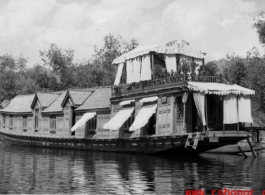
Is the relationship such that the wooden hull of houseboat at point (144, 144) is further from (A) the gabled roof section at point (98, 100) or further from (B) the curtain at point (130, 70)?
(B) the curtain at point (130, 70)

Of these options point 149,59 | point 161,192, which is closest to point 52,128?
point 149,59

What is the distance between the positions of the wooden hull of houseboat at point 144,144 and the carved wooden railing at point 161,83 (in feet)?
12.6

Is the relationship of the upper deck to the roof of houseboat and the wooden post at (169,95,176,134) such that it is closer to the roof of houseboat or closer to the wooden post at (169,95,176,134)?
the wooden post at (169,95,176,134)

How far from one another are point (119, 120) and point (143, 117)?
3.00m

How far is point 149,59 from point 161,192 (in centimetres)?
2018

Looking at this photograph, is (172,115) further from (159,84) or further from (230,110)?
(230,110)

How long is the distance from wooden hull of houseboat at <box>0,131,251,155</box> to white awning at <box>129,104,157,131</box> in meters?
1.22

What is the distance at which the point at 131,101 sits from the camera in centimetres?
3678

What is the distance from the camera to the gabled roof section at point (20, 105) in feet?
165

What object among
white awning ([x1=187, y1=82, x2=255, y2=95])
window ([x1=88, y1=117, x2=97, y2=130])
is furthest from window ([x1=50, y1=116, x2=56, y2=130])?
white awning ([x1=187, y1=82, x2=255, y2=95])

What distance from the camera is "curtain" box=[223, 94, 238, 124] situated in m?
31.4

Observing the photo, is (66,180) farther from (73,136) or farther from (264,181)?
(73,136)

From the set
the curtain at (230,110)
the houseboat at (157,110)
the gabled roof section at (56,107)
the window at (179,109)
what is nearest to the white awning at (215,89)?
the houseboat at (157,110)

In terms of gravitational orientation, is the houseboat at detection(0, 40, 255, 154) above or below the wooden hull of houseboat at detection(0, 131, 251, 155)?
above
